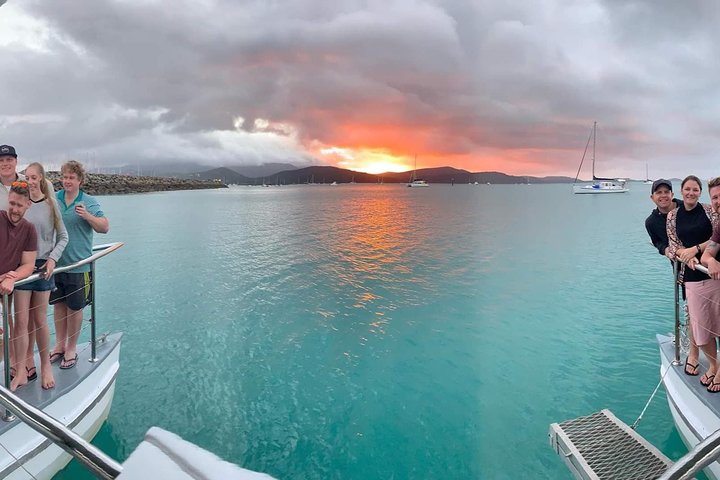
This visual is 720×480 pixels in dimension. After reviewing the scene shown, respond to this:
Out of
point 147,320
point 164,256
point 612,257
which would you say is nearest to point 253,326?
point 147,320

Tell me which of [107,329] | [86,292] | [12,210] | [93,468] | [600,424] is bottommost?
[107,329]

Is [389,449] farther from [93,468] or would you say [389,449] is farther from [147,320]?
[147,320]

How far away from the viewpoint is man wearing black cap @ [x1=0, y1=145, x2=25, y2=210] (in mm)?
4199

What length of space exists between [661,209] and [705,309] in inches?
57.9

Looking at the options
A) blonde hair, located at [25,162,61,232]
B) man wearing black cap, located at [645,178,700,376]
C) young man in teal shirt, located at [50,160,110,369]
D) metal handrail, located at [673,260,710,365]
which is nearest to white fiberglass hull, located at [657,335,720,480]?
metal handrail, located at [673,260,710,365]

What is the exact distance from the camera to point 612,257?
2122cm

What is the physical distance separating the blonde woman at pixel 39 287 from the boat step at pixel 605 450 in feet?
18.5

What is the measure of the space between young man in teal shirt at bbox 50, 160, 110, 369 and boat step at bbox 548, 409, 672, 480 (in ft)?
19.0

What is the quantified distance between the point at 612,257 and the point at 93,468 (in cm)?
2449

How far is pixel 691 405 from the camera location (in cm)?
445

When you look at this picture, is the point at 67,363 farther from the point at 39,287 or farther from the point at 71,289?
the point at 39,287

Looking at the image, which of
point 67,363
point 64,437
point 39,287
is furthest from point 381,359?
point 64,437

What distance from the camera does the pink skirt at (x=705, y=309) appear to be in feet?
14.3

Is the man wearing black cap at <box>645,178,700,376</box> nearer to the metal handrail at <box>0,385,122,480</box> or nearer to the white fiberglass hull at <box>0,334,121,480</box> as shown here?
the metal handrail at <box>0,385,122,480</box>
